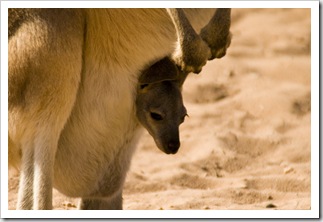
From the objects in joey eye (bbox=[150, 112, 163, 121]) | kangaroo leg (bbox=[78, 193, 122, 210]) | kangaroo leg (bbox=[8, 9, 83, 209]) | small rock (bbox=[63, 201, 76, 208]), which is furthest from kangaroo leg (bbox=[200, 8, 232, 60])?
small rock (bbox=[63, 201, 76, 208])

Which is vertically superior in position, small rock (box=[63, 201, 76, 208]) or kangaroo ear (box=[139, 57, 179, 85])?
kangaroo ear (box=[139, 57, 179, 85])

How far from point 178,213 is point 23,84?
2.52 feet

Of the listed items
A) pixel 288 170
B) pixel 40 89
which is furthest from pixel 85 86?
pixel 288 170

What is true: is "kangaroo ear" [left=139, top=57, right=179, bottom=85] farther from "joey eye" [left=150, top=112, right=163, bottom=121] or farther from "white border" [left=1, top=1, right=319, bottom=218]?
"white border" [left=1, top=1, right=319, bottom=218]

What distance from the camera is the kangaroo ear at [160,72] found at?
430 centimetres

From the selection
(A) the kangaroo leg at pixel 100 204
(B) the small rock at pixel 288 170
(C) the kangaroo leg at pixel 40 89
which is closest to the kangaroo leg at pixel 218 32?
(C) the kangaroo leg at pixel 40 89

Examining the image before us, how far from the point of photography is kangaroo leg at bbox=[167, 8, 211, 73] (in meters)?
4.12

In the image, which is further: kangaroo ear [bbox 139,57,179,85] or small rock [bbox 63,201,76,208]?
small rock [bbox 63,201,76,208]

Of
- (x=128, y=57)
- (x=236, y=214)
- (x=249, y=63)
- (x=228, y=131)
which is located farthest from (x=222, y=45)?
(x=249, y=63)

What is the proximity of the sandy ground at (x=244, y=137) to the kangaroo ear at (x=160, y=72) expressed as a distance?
0.73 metres

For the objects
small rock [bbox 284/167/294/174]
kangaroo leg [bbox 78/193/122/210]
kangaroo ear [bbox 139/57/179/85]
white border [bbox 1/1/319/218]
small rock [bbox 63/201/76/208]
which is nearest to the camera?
white border [bbox 1/1/319/218]

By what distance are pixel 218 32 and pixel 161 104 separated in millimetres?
375

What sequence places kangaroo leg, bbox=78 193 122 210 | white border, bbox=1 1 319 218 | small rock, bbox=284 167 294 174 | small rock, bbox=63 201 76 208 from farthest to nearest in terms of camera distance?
small rock, bbox=284 167 294 174 → small rock, bbox=63 201 76 208 → kangaroo leg, bbox=78 193 122 210 → white border, bbox=1 1 319 218

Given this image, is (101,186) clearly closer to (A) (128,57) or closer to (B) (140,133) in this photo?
(B) (140,133)
